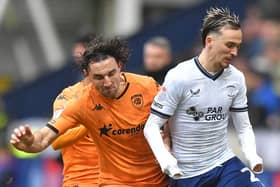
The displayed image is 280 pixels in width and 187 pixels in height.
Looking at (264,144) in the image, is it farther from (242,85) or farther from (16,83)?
(16,83)

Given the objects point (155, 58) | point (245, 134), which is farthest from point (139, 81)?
point (155, 58)

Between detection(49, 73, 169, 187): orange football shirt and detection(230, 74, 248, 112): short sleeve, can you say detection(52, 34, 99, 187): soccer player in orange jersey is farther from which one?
detection(230, 74, 248, 112): short sleeve

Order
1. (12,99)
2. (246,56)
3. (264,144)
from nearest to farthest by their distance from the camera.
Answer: (264,144), (246,56), (12,99)

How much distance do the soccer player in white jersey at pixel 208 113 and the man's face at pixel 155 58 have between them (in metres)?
2.75

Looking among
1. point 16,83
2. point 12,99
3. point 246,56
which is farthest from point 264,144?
point 16,83

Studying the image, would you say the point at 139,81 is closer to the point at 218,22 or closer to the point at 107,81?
Result: the point at 107,81

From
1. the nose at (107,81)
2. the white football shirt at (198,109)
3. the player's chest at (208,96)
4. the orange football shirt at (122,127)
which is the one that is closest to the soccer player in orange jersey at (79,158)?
the orange football shirt at (122,127)

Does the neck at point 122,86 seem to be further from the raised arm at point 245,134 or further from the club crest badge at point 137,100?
the raised arm at point 245,134

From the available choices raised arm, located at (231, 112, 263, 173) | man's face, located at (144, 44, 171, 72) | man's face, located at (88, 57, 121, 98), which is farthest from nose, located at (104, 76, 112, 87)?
man's face, located at (144, 44, 171, 72)

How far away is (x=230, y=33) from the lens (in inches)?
336

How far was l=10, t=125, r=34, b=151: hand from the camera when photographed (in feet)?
27.3

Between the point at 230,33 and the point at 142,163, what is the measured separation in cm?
128

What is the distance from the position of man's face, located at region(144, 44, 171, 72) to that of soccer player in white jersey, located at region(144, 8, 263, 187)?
2752 millimetres

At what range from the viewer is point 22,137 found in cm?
836
